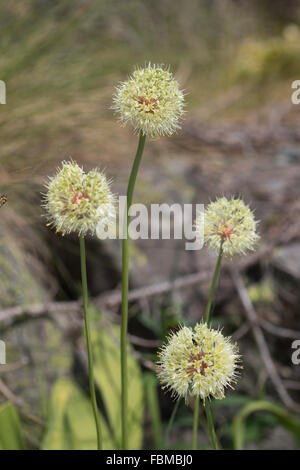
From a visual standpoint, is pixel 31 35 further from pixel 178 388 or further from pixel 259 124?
pixel 178 388

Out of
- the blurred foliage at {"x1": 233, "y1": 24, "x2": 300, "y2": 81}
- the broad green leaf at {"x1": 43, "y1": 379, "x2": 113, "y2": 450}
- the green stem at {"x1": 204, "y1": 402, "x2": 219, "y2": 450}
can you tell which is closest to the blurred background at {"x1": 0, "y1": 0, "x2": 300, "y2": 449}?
the broad green leaf at {"x1": 43, "y1": 379, "x2": 113, "y2": 450}

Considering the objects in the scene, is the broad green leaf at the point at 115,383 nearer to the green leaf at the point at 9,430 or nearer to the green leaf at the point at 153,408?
the green leaf at the point at 153,408

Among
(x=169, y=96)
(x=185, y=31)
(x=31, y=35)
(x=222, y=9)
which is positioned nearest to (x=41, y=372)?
(x=169, y=96)

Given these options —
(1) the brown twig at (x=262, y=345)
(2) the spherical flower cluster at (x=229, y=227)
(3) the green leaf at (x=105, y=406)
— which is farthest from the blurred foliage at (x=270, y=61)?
(2) the spherical flower cluster at (x=229, y=227)

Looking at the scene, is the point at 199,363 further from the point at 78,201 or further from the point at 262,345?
the point at 262,345

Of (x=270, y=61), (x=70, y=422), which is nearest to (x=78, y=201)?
(x=70, y=422)

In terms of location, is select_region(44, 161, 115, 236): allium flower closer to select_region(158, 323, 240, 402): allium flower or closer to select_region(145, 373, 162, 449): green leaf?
select_region(158, 323, 240, 402): allium flower
